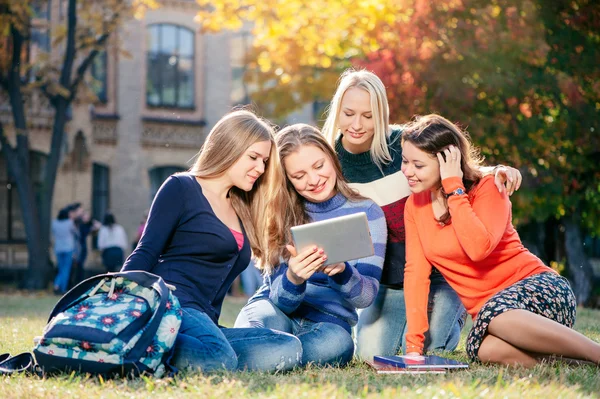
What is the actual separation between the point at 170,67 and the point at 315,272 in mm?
22928

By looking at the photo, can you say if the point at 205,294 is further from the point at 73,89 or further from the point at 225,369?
the point at 73,89

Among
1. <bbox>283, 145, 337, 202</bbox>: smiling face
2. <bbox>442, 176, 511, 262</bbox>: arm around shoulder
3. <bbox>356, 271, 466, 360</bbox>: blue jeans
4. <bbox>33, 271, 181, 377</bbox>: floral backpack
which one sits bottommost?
<bbox>356, 271, 466, 360</bbox>: blue jeans

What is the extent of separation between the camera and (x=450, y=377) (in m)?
4.72

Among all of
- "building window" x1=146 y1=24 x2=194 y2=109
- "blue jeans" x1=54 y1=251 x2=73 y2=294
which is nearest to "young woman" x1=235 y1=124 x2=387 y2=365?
"blue jeans" x1=54 y1=251 x2=73 y2=294

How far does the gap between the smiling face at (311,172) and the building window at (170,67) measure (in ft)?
73.2

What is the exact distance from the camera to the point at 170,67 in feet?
91.5

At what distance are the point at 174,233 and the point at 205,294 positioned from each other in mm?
416

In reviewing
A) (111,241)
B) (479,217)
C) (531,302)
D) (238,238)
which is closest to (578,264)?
(111,241)

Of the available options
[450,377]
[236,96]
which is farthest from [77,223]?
[450,377]

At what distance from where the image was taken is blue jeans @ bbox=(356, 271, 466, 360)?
251 inches

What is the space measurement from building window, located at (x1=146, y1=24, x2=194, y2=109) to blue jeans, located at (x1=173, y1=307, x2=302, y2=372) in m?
23.0

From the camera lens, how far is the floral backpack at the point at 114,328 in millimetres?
4574

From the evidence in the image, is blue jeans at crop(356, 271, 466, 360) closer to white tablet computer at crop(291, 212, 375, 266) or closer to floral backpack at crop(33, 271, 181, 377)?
white tablet computer at crop(291, 212, 375, 266)

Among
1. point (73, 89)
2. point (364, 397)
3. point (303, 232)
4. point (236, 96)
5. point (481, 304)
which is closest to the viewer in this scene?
point (364, 397)
